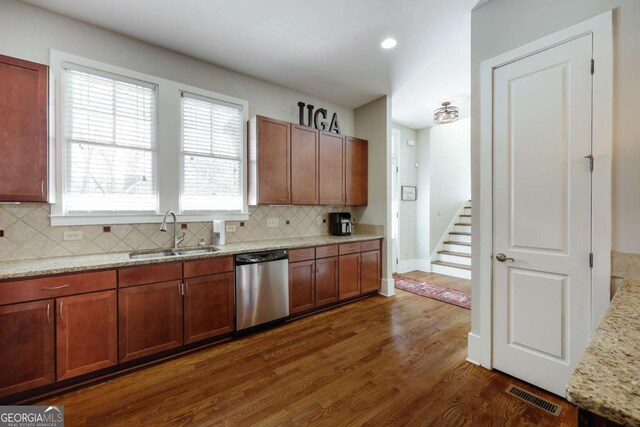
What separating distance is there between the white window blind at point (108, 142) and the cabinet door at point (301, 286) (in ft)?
5.63

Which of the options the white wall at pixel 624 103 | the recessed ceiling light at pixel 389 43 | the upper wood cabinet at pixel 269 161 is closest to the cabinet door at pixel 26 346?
the upper wood cabinet at pixel 269 161

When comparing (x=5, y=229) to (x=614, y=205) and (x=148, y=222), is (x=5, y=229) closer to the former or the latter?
(x=148, y=222)

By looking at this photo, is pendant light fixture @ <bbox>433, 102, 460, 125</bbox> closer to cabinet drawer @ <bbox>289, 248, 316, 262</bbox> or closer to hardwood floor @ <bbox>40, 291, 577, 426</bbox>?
cabinet drawer @ <bbox>289, 248, 316, 262</bbox>

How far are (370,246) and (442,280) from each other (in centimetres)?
189

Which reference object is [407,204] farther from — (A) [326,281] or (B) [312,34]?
(B) [312,34]

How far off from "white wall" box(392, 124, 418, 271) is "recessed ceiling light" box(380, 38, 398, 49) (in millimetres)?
2691

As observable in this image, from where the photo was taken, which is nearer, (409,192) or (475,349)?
(475,349)

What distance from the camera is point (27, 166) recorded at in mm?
2018

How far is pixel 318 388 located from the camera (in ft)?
6.73

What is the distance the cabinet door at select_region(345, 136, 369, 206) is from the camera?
13.9 ft

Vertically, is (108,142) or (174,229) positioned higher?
(108,142)

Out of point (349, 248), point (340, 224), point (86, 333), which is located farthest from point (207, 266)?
point (340, 224)
